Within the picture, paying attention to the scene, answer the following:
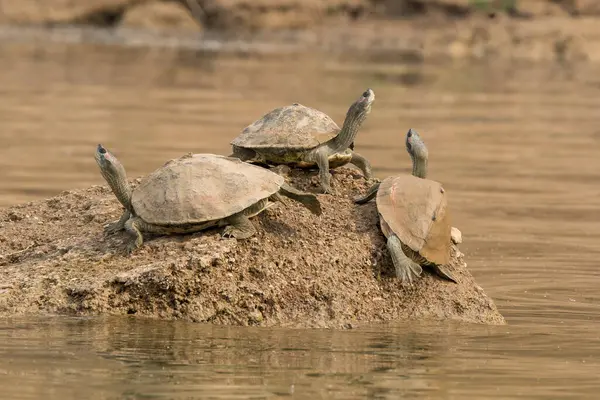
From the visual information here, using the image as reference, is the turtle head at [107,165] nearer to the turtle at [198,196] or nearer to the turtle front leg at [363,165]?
the turtle at [198,196]

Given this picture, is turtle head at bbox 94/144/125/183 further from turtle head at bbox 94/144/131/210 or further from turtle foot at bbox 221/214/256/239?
turtle foot at bbox 221/214/256/239

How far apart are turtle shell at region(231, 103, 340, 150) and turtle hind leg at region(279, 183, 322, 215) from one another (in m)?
0.36

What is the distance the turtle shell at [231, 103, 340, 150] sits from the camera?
7.05 metres

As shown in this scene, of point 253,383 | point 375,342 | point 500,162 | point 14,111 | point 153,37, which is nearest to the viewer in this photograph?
point 253,383

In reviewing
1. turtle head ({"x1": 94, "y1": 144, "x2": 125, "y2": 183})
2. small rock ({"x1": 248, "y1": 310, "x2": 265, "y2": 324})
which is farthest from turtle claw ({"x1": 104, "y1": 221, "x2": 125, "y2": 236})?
small rock ({"x1": 248, "y1": 310, "x2": 265, "y2": 324})

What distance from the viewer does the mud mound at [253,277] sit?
644 centimetres

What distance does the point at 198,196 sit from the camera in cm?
651

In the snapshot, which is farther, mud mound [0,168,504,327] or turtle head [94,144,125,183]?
turtle head [94,144,125,183]

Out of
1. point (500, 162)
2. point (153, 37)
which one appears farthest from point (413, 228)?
point (153, 37)

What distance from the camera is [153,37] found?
3117 cm

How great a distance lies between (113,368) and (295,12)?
26754 millimetres

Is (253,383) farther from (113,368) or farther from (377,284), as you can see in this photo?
(377,284)

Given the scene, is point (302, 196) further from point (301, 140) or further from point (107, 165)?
point (107, 165)

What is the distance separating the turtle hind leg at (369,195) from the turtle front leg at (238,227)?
29.1 inches
